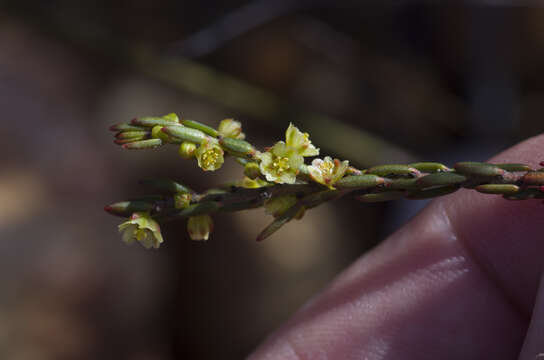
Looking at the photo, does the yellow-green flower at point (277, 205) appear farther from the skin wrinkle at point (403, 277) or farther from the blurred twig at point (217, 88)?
the blurred twig at point (217, 88)

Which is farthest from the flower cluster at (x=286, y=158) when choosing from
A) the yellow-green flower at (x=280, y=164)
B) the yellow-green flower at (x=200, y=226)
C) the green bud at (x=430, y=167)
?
the green bud at (x=430, y=167)

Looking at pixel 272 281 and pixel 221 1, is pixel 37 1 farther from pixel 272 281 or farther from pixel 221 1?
pixel 272 281

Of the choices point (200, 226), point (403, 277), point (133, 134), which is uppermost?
point (133, 134)

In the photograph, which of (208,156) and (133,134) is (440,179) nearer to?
(208,156)

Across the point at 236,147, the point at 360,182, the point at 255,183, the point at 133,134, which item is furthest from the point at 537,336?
the point at 133,134

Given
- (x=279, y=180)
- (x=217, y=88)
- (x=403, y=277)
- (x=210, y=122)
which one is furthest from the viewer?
(x=210, y=122)

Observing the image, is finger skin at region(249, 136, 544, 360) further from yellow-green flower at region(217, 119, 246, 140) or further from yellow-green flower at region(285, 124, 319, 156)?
yellow-green flower at region(217, 119, 246, 140)

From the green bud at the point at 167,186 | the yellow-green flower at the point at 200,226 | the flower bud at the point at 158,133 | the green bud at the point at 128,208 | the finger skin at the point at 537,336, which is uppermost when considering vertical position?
the flower bud at the point at 158,133
